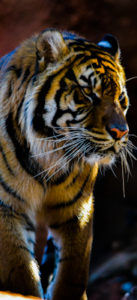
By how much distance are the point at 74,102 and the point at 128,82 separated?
2.18 meters

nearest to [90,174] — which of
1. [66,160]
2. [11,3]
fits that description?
[66,160]

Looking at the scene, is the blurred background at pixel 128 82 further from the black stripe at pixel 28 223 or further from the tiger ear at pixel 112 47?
the black stripe at pixel 28 223

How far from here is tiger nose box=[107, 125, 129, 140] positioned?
197cm

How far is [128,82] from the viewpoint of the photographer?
4164 millimetres

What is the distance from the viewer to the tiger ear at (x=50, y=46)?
2.08 meters

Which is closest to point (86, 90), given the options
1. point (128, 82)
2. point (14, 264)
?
point (14, 264)

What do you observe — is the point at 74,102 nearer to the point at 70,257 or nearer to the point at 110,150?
the point at 110,150

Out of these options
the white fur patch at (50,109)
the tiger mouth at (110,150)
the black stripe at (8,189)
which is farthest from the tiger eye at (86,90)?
the black stripe at (8,189)

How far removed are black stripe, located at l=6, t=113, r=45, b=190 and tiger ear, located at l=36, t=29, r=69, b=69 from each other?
0.32m

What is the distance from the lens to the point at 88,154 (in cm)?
215

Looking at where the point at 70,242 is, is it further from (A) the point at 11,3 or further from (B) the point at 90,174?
(A) the point at 11,3

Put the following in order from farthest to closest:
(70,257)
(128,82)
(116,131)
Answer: (128,82)
(70,257)
(116,131)

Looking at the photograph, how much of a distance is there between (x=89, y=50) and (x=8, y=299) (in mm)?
1271

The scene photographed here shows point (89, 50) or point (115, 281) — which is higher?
point (89, 50)
